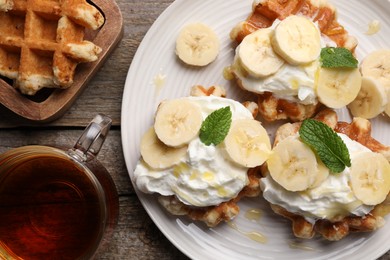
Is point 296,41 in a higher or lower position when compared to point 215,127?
higher

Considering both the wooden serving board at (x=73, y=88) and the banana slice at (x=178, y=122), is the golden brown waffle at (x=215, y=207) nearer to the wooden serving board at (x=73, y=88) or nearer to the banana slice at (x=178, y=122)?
the banana slice at (x=178, y=122)

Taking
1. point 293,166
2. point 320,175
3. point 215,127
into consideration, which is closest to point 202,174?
point 215,127

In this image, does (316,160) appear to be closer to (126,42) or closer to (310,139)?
(310,139)

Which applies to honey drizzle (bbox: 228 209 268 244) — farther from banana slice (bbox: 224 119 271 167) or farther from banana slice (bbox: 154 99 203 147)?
banana slice (bbox: 154 99 203 147)

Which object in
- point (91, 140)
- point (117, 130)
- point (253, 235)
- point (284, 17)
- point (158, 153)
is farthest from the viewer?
point (117, 130)

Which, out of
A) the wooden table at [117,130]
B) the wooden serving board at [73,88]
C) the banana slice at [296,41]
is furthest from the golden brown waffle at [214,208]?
the wooden serving board at [73,88]

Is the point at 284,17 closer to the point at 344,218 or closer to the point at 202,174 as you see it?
the point at 202,174
